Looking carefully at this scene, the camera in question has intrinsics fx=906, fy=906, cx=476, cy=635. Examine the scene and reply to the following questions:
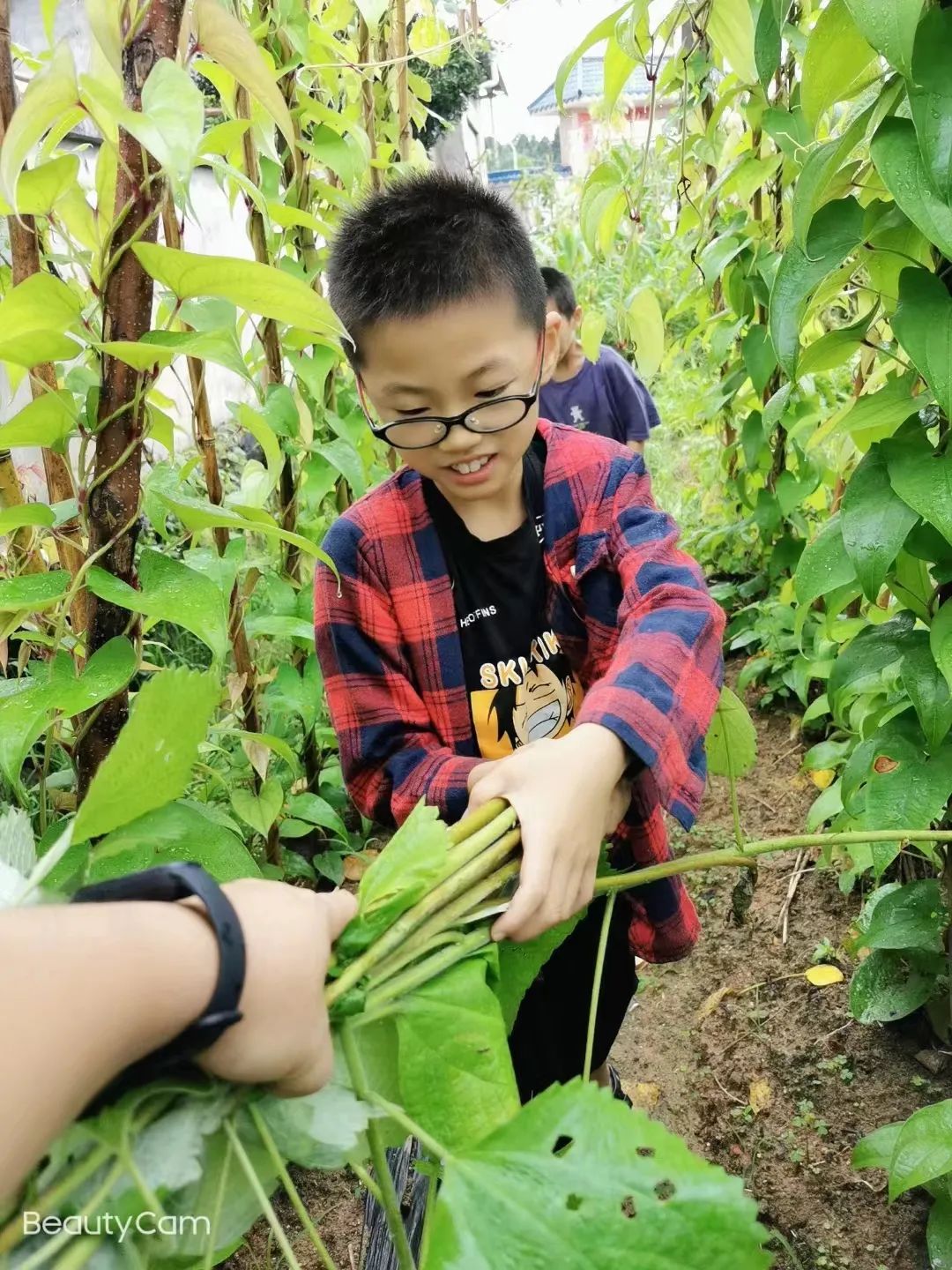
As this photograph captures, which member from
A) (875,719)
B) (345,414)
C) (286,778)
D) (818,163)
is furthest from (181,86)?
(286,778)

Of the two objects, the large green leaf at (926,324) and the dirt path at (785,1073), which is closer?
the large green leaf at (926,324)

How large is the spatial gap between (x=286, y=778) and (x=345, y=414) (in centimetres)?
64

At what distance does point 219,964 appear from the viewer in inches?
12.4

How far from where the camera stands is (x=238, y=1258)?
3.74 feet

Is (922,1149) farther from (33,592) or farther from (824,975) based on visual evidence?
(33,592)

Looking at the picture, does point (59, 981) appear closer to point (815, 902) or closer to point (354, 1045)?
point (354, 1045)

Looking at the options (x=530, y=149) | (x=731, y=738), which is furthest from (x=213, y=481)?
(x=530, y=149)

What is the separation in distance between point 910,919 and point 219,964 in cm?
90

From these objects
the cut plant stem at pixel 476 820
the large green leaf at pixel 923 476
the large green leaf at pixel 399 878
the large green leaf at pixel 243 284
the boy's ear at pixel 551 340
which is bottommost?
the cut plant stem at pixel 476 820

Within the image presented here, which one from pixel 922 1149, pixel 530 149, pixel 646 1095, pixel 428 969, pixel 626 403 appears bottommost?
pixel 646 1095

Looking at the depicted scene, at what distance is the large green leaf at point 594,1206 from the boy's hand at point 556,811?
127mm

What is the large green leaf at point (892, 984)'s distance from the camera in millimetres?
1074

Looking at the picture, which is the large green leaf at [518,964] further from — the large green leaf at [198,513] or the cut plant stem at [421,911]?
the large green leaf at [198,513]

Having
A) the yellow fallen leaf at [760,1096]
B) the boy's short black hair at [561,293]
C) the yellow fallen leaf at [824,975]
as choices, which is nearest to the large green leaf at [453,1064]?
the yellow fallen leaf at [760,1096]
